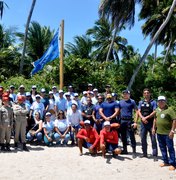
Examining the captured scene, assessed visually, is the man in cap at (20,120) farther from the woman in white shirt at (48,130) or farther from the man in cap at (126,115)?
the man in cap at (126,115)

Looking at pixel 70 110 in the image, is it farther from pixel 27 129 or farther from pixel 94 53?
pixel 94 53

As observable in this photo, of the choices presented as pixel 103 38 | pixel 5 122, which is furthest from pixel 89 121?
pixel 103 38

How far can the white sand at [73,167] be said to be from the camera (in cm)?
698

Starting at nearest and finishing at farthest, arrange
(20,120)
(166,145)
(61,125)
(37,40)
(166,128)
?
(166,128) → (166,145) → (20,120) → (61,125) → (37,40)

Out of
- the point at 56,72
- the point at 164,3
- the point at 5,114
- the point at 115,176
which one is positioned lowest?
the point at 115,176

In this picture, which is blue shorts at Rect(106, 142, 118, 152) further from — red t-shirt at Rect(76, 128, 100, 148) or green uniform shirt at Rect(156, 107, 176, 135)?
green uniform shirt at Rect(156, 107, 176, 135)

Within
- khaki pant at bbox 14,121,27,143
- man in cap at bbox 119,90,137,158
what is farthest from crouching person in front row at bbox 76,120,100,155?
khaki pant at bbox 14,121,27,143

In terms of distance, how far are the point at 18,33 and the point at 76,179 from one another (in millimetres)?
24181

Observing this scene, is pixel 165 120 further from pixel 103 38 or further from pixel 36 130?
pixel 103 38

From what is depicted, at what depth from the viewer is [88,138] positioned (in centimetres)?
912

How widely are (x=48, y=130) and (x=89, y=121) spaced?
1767 millimetres

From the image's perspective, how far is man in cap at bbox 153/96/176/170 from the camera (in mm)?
7598

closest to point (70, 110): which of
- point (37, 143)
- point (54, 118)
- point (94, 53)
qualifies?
point (54, 118)

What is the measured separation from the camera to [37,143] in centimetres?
1056
